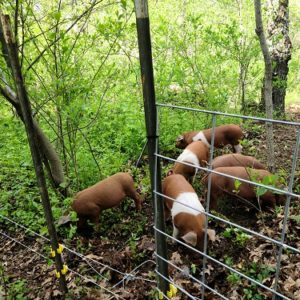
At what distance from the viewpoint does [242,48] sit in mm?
6344

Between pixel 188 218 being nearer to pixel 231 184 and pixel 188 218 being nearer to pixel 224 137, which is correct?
pixel 231 184

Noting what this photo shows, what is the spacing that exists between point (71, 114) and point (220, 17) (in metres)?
7.89

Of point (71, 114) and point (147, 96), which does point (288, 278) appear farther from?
point (71, 114)

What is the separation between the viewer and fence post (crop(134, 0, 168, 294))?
1711mm

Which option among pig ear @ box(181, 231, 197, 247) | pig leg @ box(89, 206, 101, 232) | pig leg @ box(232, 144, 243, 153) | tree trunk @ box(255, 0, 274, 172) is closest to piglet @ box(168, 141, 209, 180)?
pig leg @ box(232, 144, 243, 153)

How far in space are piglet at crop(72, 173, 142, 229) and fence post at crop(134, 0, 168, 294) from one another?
1.67m

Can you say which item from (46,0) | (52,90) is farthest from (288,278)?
(46,0)

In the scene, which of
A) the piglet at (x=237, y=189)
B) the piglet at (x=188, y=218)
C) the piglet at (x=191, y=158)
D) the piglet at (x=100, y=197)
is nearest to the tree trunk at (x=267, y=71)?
the piglet at (x=237, y=189)

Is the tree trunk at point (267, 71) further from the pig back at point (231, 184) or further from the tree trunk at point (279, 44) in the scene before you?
the tree trunk at point (279, 44)

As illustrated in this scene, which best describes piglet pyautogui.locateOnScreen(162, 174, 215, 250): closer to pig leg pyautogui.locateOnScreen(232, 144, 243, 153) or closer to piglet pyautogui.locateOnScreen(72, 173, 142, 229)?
piglet pyautogui.locateOnScreen(72, 173, 142, 229)

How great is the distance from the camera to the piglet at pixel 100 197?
3.85 meters

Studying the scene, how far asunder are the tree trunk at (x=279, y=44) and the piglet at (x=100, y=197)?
358cm

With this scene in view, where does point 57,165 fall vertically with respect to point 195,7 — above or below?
below

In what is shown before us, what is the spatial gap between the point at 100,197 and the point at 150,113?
7.30ft
